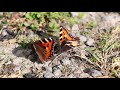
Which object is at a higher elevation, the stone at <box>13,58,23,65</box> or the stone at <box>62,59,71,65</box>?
the stone at <box>13,58,23,65</box>

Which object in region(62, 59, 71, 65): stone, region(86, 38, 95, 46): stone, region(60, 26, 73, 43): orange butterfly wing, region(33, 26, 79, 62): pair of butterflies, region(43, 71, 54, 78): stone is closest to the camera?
region(43, 71, 54, 78): stone

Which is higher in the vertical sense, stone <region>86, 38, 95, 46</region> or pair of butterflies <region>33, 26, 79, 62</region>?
stone <region>86, 38, 95, 46</region>

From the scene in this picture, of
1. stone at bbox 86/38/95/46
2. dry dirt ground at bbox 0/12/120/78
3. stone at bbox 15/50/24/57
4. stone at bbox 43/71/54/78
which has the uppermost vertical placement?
stone at bbox 86/38/95/46

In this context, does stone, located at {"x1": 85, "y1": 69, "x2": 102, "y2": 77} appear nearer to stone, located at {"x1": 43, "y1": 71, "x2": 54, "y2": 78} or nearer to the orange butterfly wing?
stone, located at {"x1": 43, "y1": 71, "x2": 54, "y2": 78}

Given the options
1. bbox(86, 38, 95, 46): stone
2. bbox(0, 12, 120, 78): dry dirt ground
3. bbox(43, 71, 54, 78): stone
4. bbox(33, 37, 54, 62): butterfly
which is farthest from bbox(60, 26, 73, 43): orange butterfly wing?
bbox(43, 71, 54, 78): stone

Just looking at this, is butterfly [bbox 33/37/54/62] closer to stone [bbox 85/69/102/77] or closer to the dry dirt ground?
the dry dirt ground

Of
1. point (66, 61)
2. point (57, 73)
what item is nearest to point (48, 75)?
point (57, 73)

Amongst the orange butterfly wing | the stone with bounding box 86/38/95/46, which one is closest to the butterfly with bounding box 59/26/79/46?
the orange butterfly wing

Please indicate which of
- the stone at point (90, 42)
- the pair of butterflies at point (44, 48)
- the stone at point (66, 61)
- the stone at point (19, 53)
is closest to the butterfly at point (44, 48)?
the pair of butterflies at point (44, 48)

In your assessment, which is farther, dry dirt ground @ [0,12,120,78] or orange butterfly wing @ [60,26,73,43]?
orange butterfly wing @ [60,26,73,43]

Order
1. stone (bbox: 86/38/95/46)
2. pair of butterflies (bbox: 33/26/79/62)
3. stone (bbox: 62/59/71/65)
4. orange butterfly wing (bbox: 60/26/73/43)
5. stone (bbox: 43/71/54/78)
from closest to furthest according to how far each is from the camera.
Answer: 1. stone (bbox: 43/71/54/78)
2. pair of butterflies (bbox: 33/26/79/62)
3. stone (bbox: 62/59/71/65)
4. orange butterfly wing (bbox: 60/26/73/43)
5. stone (bbox: 86/38/95/46)

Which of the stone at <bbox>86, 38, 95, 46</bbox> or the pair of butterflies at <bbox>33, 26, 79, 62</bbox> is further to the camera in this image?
the stone at <bbox>86, 38, 95, 46</bbox>
